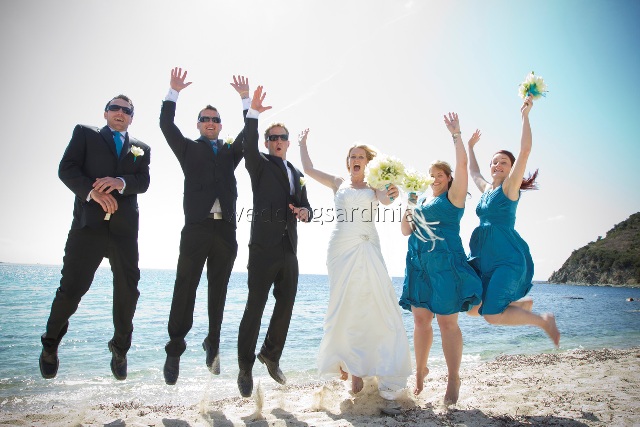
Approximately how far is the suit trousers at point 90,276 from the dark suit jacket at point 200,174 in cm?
85

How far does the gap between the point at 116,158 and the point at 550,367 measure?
28.8 feet

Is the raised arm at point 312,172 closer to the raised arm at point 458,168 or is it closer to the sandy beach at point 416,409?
the raised arm at point 458,168

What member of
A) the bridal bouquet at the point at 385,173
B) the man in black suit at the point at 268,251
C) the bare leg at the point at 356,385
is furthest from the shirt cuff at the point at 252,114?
the bare leg at the point at 356,385

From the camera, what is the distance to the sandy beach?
4324 mm

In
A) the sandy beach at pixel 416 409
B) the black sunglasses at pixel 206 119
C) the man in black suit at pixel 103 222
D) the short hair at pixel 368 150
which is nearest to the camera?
the sandy beach at pixel 416 409

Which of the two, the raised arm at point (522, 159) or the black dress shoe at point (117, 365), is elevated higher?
the raised arm at point (522, 159)

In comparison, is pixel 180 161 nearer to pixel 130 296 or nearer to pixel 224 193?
pixel 224 193

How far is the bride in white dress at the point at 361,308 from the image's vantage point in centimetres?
489

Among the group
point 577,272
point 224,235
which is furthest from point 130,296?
point 577,272

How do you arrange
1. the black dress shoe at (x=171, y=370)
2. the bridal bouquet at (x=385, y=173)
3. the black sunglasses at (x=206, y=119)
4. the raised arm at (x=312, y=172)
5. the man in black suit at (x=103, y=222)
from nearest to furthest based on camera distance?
the man in black suit at (x=103, y=222) → the black dress shoe at (x=171, y=370) → the bridal bouquet at (x=385, y=173) → the black sunglasses at (x=206, y=119) → the raised arm at (x=312, y=172)

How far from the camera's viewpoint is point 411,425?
4.07 metres

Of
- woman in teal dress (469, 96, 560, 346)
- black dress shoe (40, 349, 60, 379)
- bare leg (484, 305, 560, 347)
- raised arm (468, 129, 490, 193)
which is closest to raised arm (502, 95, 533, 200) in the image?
woman in teal dress (469, 96, 560, 346)

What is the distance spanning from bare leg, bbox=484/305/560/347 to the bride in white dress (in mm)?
1163

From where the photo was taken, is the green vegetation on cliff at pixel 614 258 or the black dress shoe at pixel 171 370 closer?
the black dress shoe at pixel 171 370
